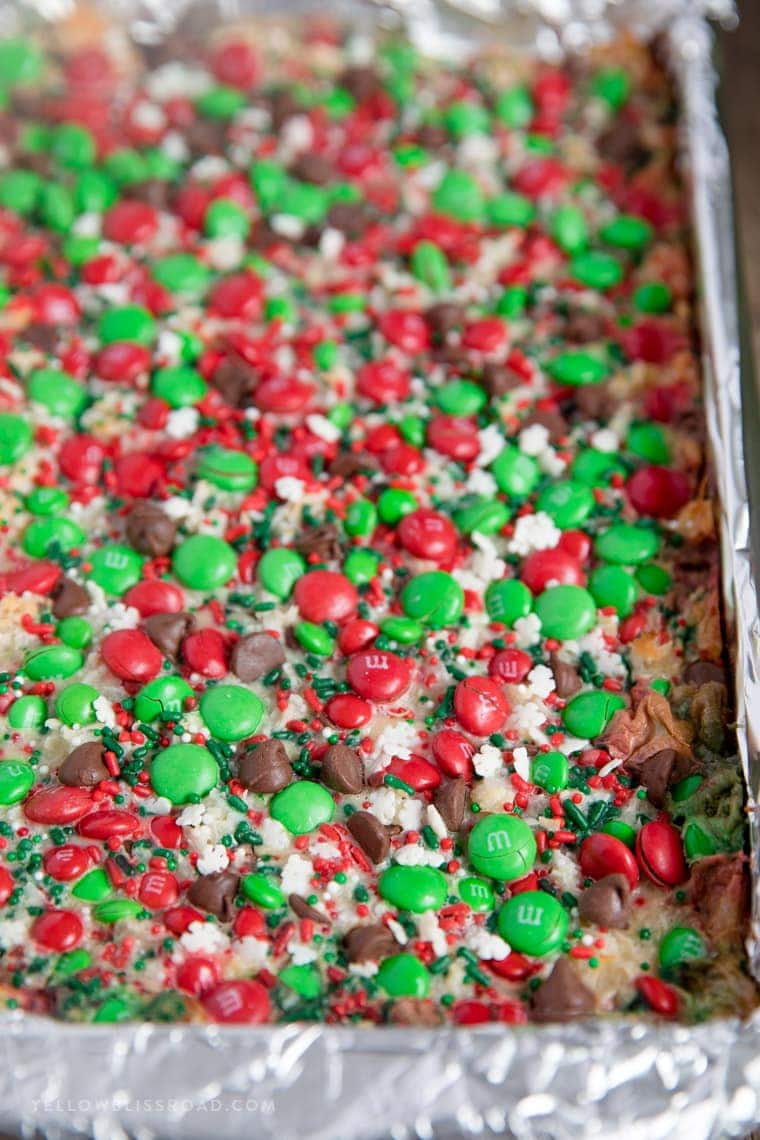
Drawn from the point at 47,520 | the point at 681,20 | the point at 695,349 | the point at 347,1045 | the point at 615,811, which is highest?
the point at 681,20

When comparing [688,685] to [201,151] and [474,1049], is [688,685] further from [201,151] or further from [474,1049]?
[201,151]

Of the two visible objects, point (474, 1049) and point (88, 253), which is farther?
point (88, 253)

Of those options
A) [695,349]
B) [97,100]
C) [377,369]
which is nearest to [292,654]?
[377,369]

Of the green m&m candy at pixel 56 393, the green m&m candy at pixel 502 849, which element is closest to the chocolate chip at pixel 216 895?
the green m&m candy at pixel 502 849

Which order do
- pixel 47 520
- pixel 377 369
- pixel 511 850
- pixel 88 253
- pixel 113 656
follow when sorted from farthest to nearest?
pixel 88 253 → pixel 377 369 → pixel 47 520 → pixel 113 656 → pixel 511 850

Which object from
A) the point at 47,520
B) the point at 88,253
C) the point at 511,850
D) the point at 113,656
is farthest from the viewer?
the point at 88,253

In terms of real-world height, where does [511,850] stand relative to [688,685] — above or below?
below

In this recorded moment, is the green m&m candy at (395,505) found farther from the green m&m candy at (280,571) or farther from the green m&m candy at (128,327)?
the green m&m candy at (128,327)
